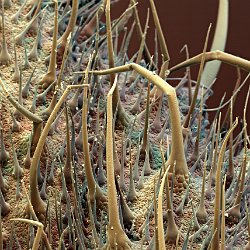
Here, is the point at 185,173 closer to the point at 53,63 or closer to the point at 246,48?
the point at 53,63

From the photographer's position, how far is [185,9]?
1.68m

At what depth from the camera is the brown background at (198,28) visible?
64.2 inches

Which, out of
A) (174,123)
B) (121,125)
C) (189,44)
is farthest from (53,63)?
(189,44)

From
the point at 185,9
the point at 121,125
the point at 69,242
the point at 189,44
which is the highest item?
the point at 185,9

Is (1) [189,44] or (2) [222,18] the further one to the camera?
(1) [189,44]

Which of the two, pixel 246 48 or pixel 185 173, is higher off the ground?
Answer: pixel 246 48

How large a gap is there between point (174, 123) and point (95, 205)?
0.11 m

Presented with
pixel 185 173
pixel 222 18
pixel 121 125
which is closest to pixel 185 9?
pixel 222 18

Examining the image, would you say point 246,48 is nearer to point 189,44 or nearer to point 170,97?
point 189,44

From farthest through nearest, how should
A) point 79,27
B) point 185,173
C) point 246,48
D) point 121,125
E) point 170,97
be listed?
point 246,48 < point 79,27 < point 121,125 < point 185,173 < point 170,97

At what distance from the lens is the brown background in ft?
5.35

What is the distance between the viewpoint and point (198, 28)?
1.70 meters

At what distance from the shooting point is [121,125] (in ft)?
2.18

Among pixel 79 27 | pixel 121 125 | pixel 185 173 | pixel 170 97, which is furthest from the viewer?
pixel 79 27
